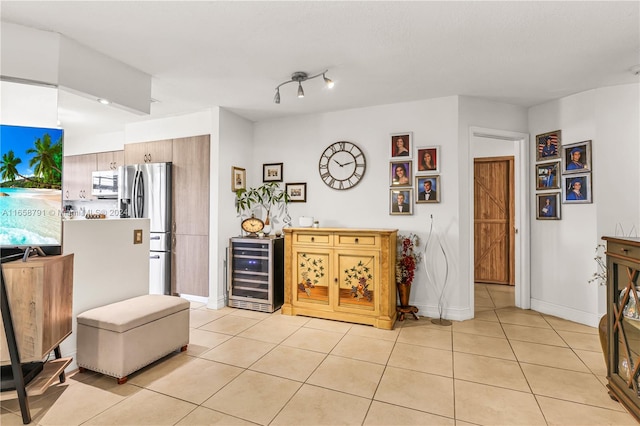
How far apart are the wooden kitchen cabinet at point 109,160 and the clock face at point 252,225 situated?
254cm

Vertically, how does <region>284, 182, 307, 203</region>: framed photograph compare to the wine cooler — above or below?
above

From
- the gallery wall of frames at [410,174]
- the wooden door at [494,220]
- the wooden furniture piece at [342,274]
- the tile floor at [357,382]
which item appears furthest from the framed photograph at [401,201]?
the wooden door at [494,220]

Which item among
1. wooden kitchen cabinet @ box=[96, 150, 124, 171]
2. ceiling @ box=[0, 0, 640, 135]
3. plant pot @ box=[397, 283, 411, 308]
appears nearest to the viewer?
ceiling @ box=[0, 0, 640, 135]

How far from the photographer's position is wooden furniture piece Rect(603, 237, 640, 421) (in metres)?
1.86

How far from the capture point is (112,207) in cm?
526

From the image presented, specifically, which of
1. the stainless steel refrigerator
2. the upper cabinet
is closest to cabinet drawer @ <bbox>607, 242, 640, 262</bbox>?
the stainless steel refrigerator

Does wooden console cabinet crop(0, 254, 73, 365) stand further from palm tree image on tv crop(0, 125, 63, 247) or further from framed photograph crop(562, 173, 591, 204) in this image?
framed photograph crop(562, 173, 591, 204)

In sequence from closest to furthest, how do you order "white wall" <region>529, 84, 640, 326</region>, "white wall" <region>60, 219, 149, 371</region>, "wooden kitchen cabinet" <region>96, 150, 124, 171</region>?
"white wall" <region>60, 219, 149, 371</region> → "white wall" <region>529, 84, 640, 326</region> → "wooden kitchen cabinet" <region>96, 150, 124, 171</region>

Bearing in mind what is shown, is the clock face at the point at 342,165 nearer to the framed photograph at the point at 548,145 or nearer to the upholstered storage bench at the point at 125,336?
the framed photograph at the point at 548,145

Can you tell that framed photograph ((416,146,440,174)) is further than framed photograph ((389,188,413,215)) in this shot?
No

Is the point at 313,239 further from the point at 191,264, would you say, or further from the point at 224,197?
the point at 191,264

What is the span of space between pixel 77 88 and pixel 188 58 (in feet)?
2.92

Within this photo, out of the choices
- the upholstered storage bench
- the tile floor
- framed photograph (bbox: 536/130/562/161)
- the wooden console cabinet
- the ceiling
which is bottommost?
the tile floor

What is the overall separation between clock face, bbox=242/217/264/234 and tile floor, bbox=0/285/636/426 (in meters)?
1.32
